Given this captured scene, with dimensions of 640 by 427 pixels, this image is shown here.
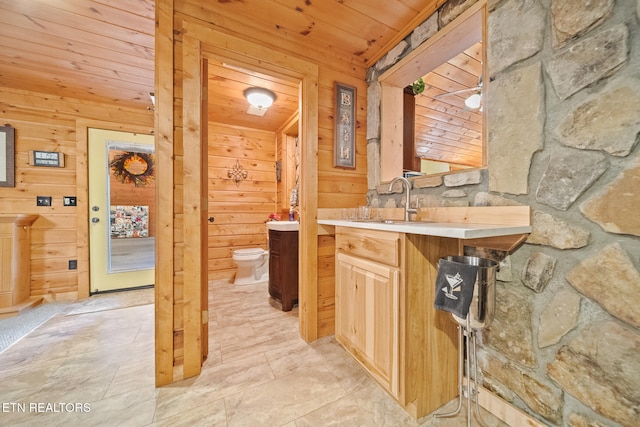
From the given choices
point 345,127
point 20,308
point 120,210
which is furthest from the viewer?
point 120,210

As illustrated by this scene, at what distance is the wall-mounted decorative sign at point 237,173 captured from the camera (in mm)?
3571

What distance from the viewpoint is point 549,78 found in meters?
1.02

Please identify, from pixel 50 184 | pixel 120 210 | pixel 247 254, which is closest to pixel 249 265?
pixel 247 254

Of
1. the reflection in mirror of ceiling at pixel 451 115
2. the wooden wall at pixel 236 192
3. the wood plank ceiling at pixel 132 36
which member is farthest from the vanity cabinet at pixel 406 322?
the wooden wall at pixel 236 192

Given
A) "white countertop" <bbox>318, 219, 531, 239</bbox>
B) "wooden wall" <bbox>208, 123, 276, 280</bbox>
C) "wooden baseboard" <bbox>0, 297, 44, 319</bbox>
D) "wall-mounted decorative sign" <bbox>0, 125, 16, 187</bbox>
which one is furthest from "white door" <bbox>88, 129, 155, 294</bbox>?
"white countertop" <bbox>318, 219, 531, 239</bbox>

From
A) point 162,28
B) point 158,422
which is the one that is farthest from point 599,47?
point 158,422

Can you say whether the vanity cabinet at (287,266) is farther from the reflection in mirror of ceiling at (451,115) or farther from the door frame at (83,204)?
the door frame at (83,204)

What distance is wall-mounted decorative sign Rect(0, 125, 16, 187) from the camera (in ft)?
7.92

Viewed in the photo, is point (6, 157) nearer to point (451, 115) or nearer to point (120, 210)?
point (120, 210)

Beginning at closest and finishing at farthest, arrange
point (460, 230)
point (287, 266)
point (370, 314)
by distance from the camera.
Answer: point (460, 230) < point (370, 314) < point (287, 266)

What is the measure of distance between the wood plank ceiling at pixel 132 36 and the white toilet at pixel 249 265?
201 cm

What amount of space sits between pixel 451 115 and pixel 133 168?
4234 mm

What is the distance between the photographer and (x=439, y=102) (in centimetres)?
279

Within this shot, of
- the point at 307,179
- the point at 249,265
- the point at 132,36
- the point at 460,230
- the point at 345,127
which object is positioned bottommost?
the point at 249,265
